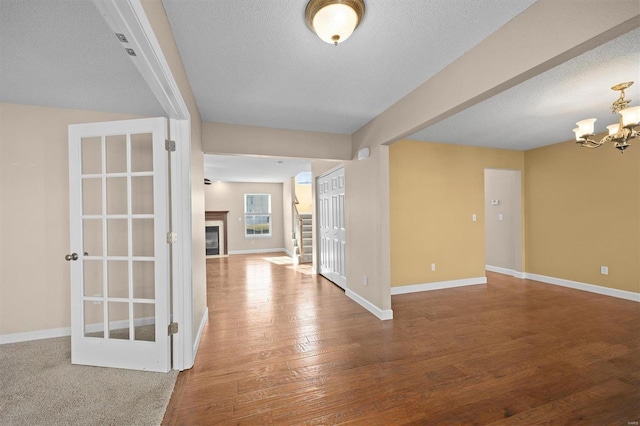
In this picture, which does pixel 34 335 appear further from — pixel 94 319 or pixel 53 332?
pixel 94 319

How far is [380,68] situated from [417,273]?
3.27 m

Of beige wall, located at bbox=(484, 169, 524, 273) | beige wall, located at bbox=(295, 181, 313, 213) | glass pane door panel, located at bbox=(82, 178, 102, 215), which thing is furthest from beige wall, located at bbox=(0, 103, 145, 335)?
beige wall, located at bbox=(295, 181, 313, 213)

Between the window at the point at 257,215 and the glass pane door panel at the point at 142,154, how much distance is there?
669 centimetres

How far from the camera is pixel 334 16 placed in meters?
1.50

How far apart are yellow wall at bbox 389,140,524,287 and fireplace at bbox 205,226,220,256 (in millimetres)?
6154

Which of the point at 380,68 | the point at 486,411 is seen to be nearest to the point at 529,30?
the point at 380,68

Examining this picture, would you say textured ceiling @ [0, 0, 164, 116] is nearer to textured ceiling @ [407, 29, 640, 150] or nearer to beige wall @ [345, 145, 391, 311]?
beige wall @ [345, 145, 391, 311]

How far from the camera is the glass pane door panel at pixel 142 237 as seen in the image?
8.22 ft

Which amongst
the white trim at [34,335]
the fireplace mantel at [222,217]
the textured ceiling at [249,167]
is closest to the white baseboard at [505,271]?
the textured ceiling at [249,167]

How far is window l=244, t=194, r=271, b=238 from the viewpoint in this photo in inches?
357

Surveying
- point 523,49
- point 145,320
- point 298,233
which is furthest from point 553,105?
point 298,233

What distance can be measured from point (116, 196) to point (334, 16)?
2745 millimetres

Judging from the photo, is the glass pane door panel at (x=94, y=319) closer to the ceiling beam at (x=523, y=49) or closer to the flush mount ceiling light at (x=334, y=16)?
the flush mount ceiling light at (x=334, y=16)

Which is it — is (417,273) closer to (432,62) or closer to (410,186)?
(410,186)
